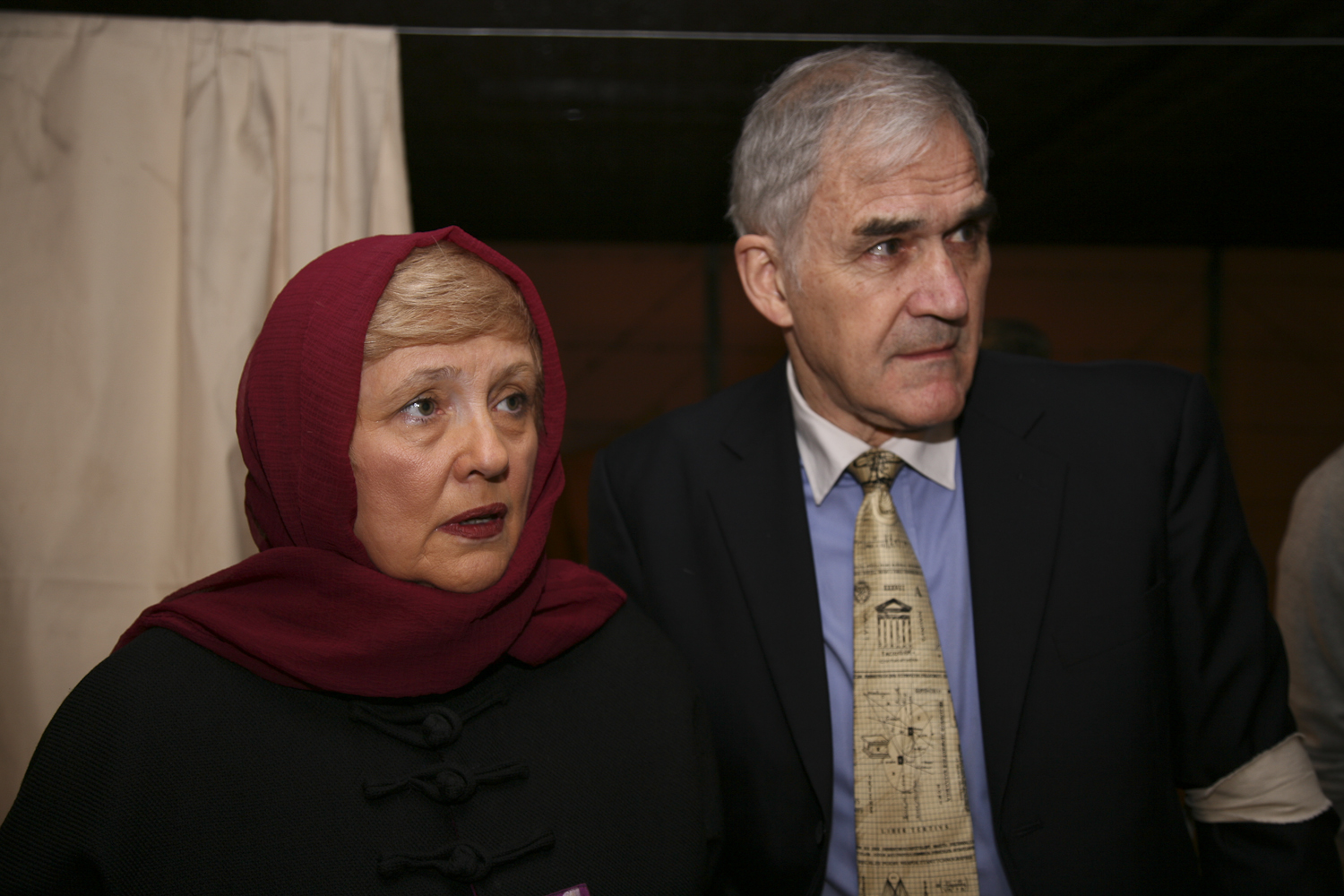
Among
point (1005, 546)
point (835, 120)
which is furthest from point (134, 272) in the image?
point (1005, 546)

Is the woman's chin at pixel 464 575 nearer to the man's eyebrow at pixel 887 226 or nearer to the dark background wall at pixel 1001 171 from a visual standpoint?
the man's eyebrow at pixel 887 226

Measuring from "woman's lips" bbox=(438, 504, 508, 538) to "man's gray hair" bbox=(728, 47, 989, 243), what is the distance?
0.72 m

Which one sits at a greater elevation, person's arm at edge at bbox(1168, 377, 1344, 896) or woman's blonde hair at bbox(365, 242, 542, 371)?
woman's blonde hair at bbox(365, 242, 542, 371)

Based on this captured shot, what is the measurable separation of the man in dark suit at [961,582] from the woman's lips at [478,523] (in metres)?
0.44

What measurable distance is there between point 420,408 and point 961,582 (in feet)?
2.81

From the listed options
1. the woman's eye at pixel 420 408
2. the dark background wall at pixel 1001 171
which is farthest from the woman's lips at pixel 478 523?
the dark background wall at pixel 1001 171

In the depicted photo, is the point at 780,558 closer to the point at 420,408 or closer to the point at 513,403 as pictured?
the point at 513,403

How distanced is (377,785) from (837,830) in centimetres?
69

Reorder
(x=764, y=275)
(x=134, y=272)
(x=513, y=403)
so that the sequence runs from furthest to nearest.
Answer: (x=134, y=272) → (x=764, y=275) → (x=513, y=403)

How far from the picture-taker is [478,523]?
3.59 ft

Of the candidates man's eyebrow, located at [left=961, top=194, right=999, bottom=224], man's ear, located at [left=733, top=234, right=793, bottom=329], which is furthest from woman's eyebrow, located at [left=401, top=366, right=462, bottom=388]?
man's eyebrow, located at [left=961, top=194, right=999, bottom=224]

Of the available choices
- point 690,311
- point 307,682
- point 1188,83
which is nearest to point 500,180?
point 690,311

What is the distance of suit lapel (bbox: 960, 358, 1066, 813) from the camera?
1268 millimetres

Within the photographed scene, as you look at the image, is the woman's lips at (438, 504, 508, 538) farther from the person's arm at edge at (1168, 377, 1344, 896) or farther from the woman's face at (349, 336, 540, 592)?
the person's arm at edge at (1168, 377, 1344, 896)
